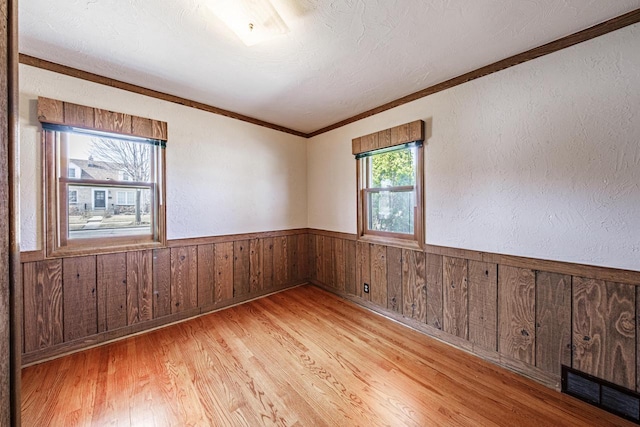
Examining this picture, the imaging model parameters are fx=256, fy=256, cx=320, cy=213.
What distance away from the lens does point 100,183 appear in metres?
2.32

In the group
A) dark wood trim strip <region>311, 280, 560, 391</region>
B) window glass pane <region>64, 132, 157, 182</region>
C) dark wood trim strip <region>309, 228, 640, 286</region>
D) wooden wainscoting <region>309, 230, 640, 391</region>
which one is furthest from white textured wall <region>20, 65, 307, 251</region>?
dark wood trim strip <region>309, 228, 640, 286</region>

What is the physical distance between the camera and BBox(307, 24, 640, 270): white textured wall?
5.16ft

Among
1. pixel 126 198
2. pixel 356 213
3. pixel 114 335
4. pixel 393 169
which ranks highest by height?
pixel 393 169

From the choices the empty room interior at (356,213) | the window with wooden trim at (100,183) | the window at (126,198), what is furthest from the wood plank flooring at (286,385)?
the window at (126,198)

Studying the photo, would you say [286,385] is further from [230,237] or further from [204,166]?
[204,166]

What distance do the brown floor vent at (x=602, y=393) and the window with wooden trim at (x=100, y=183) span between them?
11.5ft

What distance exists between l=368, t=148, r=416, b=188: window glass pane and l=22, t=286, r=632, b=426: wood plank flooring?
5.09ft

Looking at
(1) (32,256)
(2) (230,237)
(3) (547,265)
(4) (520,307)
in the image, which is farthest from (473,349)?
(1) (32,256)

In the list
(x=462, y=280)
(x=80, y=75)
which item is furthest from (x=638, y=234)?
(x=80, y=75)

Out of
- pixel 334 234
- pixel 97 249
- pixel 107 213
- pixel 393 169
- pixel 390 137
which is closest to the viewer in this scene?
pixel 97 249

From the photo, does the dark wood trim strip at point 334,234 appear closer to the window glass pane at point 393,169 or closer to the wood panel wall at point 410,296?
the wood panel wall at point 410,296

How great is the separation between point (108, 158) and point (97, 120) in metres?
0.34

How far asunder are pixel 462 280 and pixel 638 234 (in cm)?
107

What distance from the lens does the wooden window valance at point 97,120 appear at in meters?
2.01
